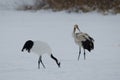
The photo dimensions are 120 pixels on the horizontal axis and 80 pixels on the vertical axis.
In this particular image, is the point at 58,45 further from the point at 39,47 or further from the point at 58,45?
the point at 39,47

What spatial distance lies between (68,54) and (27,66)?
1412mm

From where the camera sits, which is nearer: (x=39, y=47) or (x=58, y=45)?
(x=39, y=47)

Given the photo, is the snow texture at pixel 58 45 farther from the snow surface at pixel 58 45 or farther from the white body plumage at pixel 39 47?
the white body plumage at pixel 39 47

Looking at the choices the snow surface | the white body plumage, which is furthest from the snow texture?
the white body plumage

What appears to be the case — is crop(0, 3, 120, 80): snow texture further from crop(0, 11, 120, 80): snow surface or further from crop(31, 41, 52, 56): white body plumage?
crop(31, 41, 52, 56): white body plumage

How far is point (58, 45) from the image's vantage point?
923 centimetres

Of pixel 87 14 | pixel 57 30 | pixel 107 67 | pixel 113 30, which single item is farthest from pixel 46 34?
pixel 107 67

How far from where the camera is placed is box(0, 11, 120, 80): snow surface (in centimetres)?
655

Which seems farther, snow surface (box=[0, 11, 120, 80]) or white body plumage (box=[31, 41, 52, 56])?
white body plumage (box=[31, 41, 52, 56])

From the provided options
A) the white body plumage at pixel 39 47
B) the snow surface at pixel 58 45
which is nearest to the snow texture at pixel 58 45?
the snow surface at pixel 58 45

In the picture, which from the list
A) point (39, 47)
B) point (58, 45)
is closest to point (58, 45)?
point (58, 45)

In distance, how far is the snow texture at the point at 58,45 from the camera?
6555 millimetres

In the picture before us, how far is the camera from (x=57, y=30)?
1106 centimetres

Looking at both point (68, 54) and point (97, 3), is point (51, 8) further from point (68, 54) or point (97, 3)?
point (68, 54)
